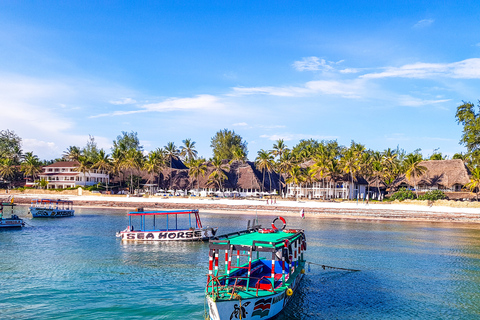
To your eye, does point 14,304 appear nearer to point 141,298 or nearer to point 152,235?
point 141,298

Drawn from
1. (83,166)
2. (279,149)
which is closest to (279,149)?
(279,149)

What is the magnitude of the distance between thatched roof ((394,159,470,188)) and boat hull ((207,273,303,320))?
250 ft

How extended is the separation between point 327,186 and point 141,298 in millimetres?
71924

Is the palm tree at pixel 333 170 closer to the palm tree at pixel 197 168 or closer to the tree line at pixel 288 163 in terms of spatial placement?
the tree line at pixel 288 163

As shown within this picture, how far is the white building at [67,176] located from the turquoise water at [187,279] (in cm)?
5642

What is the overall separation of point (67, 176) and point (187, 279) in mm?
79930

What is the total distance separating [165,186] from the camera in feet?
311

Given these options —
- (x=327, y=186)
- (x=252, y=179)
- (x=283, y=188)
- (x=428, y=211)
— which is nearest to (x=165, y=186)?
(x=252, y=179)

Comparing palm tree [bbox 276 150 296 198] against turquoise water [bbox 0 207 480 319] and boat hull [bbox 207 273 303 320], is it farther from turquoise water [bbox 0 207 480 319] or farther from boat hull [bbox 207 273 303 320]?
boat hull [bbox 207 273 303 320]

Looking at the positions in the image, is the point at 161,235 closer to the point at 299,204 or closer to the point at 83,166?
the point at 299,204

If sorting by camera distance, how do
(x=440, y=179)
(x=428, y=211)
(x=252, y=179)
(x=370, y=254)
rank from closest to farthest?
(x=370, y=254) → (x=428, y=211) → (x=440, y=179) → (x=252, y=179)

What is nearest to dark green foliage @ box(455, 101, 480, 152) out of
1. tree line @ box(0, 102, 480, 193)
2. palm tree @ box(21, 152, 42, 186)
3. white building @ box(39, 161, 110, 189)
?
tree line @ box(0, 102, 480, 193)

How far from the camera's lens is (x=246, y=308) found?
13.5 meters

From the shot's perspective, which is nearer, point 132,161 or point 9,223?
point 9,223
